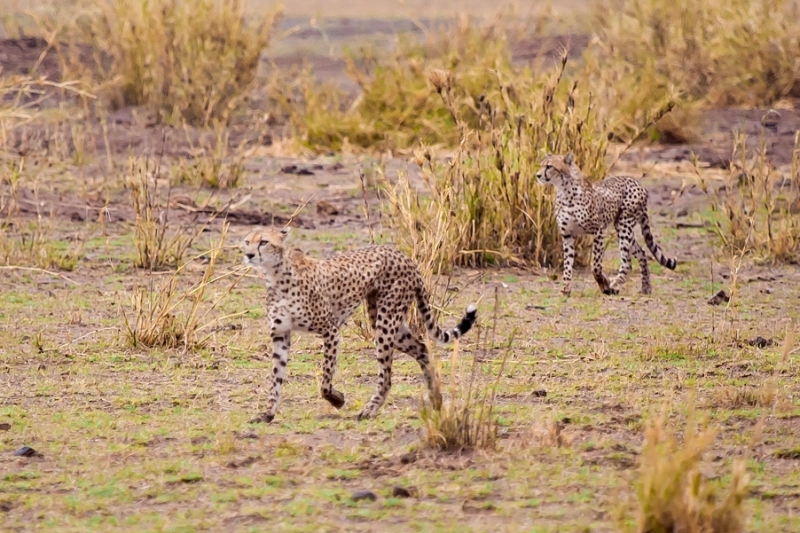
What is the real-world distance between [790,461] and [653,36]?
13374mm

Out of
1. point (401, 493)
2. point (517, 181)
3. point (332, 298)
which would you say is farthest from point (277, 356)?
point (517, 181)

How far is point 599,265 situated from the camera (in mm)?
9438

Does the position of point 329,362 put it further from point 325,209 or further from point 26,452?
point 325,209

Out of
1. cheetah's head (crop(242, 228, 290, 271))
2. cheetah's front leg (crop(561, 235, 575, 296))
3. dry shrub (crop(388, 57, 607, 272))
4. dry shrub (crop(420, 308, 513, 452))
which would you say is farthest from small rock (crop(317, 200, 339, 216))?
dry shrub (crop(420, 308, 513, 452))

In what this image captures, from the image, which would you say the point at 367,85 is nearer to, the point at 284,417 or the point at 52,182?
Result: the point at 52,182

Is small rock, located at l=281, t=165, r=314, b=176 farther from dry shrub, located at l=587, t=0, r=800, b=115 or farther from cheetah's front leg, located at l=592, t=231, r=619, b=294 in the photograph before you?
cheetah's front leg, located at l=592, t=231, r=619, b=294

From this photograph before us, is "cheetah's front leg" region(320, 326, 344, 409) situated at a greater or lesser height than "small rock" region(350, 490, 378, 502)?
greater

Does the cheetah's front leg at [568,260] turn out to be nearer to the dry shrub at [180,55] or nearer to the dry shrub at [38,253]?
the dry shrub at [38,253]

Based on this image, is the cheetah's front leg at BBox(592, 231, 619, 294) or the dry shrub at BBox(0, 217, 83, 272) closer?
the cheetah's front leg at BBox(592, 231, 619, 294)

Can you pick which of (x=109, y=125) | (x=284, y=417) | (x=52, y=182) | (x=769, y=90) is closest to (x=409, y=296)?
(x=284, y=417)

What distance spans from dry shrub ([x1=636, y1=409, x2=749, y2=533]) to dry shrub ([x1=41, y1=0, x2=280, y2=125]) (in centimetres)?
1156

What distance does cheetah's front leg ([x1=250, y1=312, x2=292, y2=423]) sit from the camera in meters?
6.10

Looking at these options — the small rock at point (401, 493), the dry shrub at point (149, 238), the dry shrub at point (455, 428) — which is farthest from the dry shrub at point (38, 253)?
the small rock at point (401, 493)

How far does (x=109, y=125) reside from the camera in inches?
625
